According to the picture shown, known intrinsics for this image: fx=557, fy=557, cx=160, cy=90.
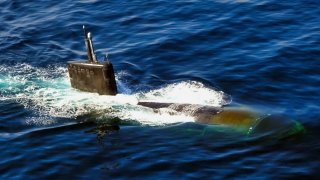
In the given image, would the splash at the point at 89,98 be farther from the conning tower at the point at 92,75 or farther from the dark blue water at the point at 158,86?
the conning tower at the point at 92,75

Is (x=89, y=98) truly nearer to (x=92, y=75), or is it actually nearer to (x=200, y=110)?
(x=92, y=75)

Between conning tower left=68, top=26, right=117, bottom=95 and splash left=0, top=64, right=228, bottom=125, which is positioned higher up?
conning tower left=68, top=26, right=117, bottom=95

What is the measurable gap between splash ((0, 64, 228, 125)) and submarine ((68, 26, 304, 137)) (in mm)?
405

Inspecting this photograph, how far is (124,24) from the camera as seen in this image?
40.7 m

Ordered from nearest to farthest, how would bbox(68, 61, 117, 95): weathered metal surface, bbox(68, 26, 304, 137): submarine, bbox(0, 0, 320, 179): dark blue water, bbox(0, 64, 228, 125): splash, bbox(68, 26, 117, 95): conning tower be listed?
bbox(0, 0, 320, 179): dark blue water, bbox(68, 26, 304, 137): submarine, bbox(0, 64, 228, 125): splash, bbox(68, 26, 117, 95): conning tower, bbox(68, 61, 117, 95): weathered metal surface

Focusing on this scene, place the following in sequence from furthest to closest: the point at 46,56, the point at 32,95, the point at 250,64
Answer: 1. the point at 46,56
2. the point at 250,64
3. the point at 32,95

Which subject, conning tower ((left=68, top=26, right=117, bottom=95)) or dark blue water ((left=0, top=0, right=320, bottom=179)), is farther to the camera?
conning tower ((left=68, top=26, right=117, bottom=95))

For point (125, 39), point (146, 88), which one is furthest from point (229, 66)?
point (125, 39)

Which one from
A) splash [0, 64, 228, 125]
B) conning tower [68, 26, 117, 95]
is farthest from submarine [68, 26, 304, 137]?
splash [0, 64, 228, 125]

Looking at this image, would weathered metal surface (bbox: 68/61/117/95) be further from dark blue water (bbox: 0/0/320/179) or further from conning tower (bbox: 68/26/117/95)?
dark blue water (bbox: 0/0/320/179)

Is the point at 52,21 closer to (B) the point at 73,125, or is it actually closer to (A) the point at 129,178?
(B) the point at 73,125

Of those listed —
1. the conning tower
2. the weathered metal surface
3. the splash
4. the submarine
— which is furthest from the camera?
the weathered metal surface

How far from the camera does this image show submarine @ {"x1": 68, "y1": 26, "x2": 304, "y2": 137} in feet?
76.8

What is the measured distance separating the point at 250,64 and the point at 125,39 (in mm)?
9991
